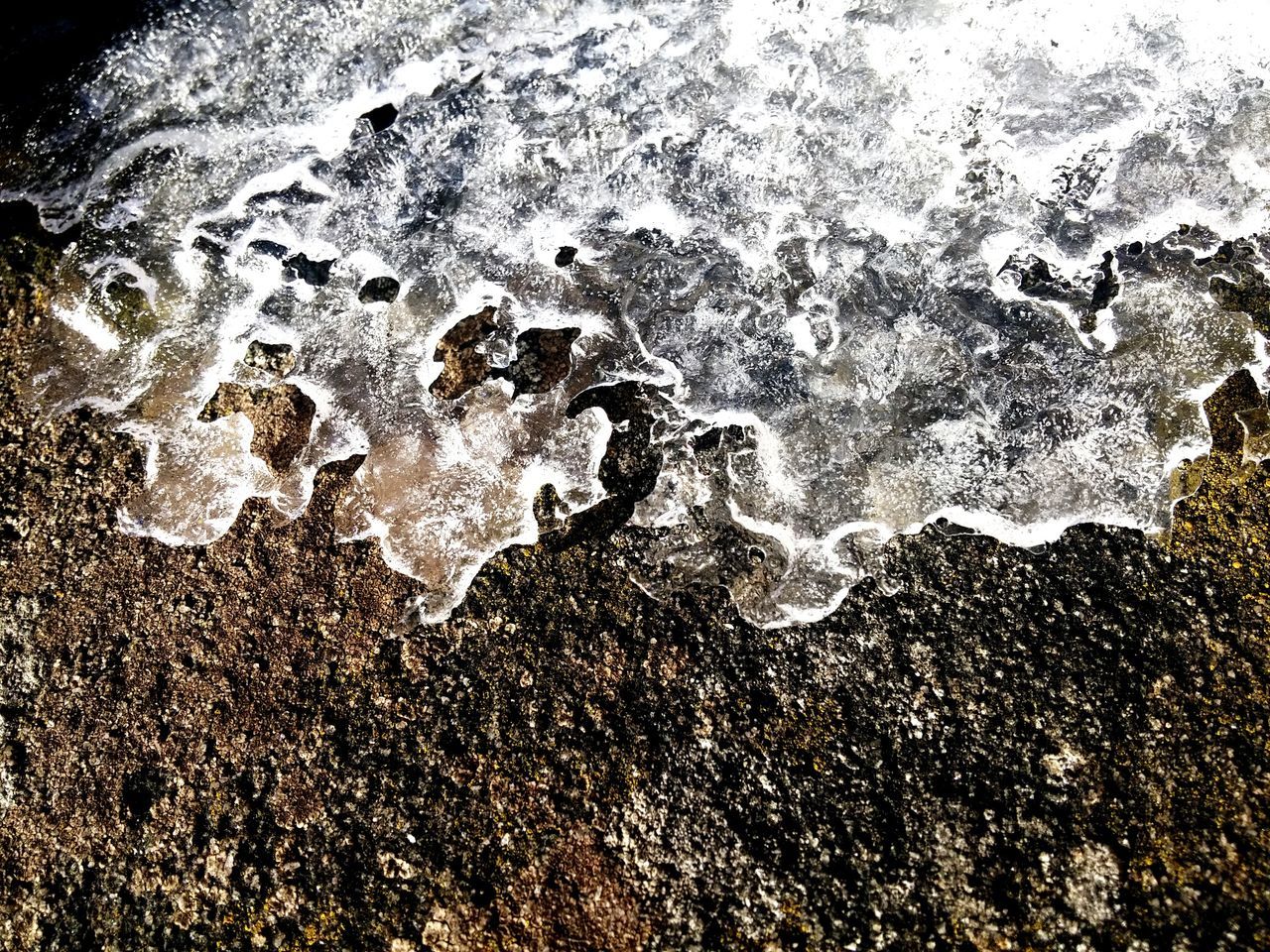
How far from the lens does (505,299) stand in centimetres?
198

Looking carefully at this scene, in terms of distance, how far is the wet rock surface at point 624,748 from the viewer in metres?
1.33

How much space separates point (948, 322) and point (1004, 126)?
2.08ft

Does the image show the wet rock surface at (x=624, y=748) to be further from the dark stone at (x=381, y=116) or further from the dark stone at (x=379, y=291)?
the dark stone at (x=381, y=116)

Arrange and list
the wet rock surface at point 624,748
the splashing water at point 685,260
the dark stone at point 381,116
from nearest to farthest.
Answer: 1. the wet rock surface at point 624,748
2. the splashing water at point 685,260
3. the dark stone at point 381,116

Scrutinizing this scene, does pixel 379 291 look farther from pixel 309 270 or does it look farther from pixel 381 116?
pixel 381 116

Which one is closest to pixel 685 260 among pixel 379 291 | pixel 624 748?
pixel 379 291

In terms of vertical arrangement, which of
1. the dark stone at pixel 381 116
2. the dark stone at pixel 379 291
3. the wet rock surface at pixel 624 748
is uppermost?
the dark stone at pixel 381 116

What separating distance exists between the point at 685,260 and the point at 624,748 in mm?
1150

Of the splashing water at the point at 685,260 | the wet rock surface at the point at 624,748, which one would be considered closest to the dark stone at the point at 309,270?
the splashing water at the point at 685,260

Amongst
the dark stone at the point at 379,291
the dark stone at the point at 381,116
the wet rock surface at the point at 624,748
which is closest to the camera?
the wet rock surface at the point at 624,748

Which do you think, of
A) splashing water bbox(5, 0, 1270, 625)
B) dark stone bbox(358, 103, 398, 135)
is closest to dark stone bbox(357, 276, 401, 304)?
splashing water bbox(5, 0, 1270, 625)

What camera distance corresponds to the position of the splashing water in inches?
68.1

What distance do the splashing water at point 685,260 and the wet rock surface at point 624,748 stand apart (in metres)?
0.11

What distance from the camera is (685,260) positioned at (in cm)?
204
